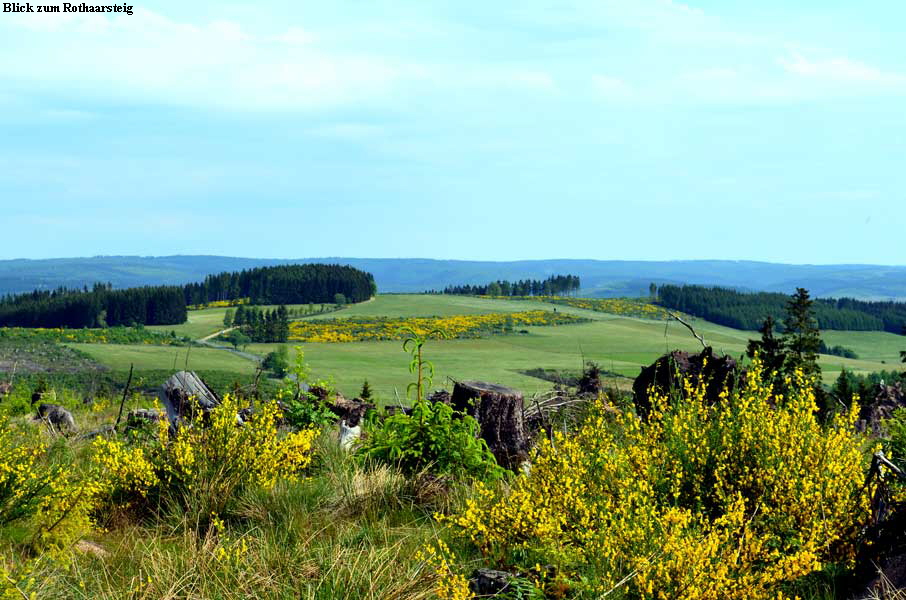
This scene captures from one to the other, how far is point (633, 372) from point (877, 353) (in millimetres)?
76082

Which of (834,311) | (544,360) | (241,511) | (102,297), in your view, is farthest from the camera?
(834,311)

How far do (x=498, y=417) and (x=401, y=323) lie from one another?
183 ft

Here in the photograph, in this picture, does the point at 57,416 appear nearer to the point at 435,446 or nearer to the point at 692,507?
the point at 435,446

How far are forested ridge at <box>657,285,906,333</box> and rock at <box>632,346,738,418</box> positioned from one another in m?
100

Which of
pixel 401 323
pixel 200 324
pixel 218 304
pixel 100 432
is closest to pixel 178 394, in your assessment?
pixel 100 432

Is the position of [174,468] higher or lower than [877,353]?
higher

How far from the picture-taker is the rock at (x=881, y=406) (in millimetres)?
18745

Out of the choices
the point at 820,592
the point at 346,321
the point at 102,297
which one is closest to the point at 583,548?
the point at 820,592

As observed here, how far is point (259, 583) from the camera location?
5.02 metres

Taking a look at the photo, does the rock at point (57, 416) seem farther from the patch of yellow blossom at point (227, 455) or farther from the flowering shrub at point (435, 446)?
the flowering shrub at point (435, 446)

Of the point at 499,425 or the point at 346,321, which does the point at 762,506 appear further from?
the point at 346,321

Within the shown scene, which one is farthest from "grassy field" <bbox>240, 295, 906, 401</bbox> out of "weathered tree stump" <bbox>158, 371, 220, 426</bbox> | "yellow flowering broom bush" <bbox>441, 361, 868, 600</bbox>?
"yellow flowering broom bush" <bbox>441, 361, 868, 600</bbox>

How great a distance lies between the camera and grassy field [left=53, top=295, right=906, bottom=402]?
139 ft

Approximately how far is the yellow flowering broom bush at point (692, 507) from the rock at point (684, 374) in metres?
3.42
